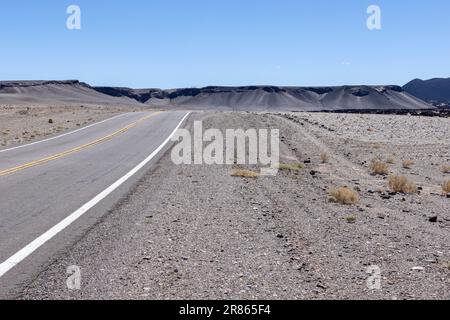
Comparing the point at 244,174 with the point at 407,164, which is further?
the point at 407,164

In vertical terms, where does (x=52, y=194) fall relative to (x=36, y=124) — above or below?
above

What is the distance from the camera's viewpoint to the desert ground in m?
5.81

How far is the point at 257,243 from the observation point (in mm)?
7637

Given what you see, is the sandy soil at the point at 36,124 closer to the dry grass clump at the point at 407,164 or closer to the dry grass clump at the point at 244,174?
the dry grass clump at the point at 244,174

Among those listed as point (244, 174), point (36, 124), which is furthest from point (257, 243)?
point (36, 124)

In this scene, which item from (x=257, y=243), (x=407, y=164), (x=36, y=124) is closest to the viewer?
(x=257, y=243)

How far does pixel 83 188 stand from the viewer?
1216cm

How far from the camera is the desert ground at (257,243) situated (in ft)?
19.1

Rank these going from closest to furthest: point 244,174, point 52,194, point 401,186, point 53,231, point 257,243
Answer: point 257,243 < point 53,231 < point 52,194 < point 401,186 < point 244,174

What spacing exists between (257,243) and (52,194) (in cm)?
533

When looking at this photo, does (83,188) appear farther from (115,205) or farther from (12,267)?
(12,267)

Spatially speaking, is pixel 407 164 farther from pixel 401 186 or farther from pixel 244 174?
pixel 244 174

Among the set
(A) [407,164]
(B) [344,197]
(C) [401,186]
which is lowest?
(A) [407,164]
